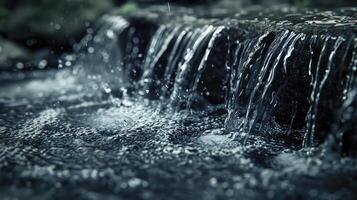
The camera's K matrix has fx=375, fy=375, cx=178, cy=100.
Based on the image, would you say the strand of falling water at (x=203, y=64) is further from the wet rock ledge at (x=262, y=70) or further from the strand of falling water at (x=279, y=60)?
the strand of falling water at (x=279, y=60)

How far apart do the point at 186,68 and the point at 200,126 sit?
4.45 feet

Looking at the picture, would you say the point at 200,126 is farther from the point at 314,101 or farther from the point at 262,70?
the point at 314,101

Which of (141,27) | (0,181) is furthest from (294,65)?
(141,27)

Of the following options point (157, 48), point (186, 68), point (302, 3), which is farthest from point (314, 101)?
point (302, 3)

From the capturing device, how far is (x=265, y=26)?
5.09 meters

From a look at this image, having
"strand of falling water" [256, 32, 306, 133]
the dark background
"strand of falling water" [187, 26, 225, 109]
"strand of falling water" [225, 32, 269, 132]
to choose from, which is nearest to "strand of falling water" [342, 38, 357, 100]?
"strand of falling water" [256, 32, 306, 133]

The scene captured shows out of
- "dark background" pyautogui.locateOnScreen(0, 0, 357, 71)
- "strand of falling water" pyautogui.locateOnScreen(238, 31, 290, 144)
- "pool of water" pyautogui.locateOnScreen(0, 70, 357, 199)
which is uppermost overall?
"dark background" pyautogui.locateOnScreen(0, 0, 357, 71)

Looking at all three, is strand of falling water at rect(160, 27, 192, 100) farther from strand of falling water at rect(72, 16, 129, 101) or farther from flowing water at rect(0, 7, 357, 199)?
strand of falling water at rect(72, 16, 129, 101)

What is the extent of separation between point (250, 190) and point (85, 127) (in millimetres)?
2558

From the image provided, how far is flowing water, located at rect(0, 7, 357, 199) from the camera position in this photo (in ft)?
10.8

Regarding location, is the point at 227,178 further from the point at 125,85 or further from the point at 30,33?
the point at 30,33

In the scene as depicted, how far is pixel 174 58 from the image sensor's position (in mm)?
6309

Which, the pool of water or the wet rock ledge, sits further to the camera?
the wet rock ledge

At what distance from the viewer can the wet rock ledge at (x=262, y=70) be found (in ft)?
13.2
